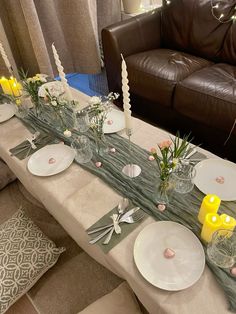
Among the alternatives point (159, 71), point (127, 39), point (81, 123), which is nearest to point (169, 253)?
point (81, 123)

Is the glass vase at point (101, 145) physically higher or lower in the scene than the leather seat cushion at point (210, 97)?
higher

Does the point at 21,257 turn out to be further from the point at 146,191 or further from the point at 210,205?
the point at 210,205

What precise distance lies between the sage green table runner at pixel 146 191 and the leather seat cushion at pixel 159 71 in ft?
2.57

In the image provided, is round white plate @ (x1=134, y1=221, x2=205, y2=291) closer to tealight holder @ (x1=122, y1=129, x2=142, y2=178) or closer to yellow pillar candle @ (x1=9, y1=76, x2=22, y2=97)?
tealight holder @ (x1=122, y1=129, x2=142, y2=178)

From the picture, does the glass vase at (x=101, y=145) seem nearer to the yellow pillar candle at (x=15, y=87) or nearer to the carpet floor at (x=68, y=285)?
the carpet floor at (x=68, y=285)

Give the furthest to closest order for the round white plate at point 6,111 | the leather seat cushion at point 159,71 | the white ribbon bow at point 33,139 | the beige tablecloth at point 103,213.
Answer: the leather seat cushion at point 159,71 < the round white plate at point 6,111 < the white ribbon bow at point 33,139 < the beige tablecloth at point 103,213

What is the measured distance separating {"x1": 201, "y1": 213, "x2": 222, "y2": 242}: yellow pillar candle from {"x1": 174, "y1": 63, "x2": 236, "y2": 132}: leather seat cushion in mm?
945

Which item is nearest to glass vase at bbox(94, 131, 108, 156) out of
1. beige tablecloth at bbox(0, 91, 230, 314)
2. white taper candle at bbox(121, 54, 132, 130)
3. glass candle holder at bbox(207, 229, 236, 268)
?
beige tablecloth at bbox(0, 91, 230, 314)

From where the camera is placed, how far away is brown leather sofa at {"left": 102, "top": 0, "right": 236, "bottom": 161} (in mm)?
1624

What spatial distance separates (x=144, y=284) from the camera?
702 millimetres

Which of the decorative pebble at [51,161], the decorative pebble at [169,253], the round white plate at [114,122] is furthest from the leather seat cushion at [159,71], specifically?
the decorative pebble at [169,253]

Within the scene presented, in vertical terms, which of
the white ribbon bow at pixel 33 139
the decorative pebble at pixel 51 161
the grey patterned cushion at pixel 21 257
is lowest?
the grey patterned cushion at pixel 21 257

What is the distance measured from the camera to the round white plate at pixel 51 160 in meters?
1.06

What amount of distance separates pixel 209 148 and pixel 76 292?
1266mm
